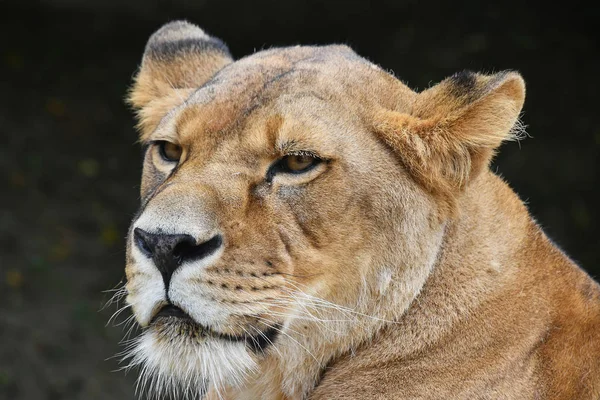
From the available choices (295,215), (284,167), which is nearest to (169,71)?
(284,167)

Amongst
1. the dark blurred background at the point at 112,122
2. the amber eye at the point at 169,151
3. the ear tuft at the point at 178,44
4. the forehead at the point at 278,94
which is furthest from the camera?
the dark blurred background at the point at 112,122

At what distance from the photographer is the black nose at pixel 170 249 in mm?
2877

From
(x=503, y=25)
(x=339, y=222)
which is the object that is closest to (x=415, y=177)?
(x=339, y=222)

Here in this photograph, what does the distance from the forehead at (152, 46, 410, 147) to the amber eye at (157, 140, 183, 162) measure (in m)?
0.05

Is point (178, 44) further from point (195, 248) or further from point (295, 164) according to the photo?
point (195, 248)

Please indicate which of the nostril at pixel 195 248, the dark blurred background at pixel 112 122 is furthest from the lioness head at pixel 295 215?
the dark blurred background at pixel 112 122

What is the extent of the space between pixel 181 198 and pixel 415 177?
0.90 m

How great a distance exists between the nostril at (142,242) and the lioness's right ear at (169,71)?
1236 millimetres

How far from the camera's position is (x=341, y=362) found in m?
3.36

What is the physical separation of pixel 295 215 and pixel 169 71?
57.0 inches

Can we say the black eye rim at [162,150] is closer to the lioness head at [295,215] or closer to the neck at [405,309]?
the lioness head at [295,215]

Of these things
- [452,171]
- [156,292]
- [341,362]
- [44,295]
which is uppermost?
[452,171]

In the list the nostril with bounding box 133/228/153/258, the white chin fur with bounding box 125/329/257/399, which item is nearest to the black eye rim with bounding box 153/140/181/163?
the nostril with bounding box 133/228/153/258

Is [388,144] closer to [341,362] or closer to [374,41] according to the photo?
[341,362]
